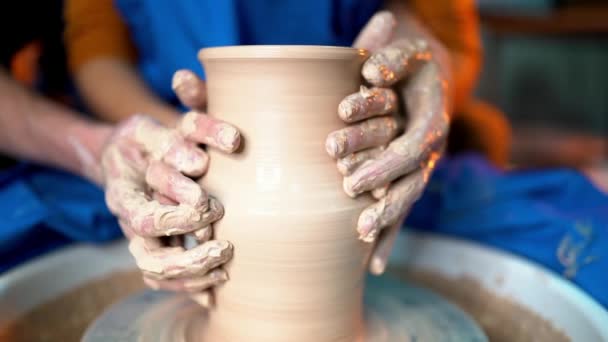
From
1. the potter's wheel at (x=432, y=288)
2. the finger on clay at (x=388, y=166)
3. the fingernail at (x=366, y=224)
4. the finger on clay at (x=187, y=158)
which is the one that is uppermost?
the finger on clay at (x=187, y=158)

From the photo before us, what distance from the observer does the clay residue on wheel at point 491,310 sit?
1.06 m

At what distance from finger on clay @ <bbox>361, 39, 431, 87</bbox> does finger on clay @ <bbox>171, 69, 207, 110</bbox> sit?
285 mm

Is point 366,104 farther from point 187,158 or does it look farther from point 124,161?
point 124,161

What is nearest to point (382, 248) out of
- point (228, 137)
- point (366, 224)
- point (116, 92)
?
point (366, 224)

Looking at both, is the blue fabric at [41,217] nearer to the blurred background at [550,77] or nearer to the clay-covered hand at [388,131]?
the clay-covered hand at [388,131]

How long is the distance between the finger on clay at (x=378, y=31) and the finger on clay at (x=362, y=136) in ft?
0.51

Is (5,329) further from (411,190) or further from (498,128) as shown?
(498,128)

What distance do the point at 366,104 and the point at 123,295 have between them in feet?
2.60

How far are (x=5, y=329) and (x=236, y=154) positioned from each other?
0.63 m

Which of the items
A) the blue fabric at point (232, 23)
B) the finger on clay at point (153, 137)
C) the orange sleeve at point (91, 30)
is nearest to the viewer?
the finger on clay at point (153, 137)

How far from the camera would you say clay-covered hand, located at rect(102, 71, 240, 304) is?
80 cm

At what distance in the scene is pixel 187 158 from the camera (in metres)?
0.85

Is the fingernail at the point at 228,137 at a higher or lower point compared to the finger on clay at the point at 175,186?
higher

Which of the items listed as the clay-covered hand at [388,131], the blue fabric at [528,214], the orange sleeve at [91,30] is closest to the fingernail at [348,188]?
the clay-covered hand at [388,131]
